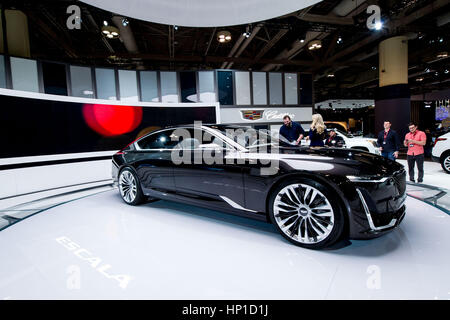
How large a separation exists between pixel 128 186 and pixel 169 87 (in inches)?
313

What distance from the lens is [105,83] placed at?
991 cm

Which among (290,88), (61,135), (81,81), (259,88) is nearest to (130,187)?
(61,135)

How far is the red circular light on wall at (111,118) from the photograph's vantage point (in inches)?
218

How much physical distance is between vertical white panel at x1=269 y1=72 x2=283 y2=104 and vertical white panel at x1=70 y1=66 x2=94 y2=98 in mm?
8079

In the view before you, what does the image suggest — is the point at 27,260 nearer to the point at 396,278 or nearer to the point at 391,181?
the point at 396,278

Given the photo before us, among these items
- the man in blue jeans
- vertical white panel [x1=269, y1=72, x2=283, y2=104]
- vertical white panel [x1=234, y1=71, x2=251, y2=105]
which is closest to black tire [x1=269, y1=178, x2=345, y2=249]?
the man in blue jeans

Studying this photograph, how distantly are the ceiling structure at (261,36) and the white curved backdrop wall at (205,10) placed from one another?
12.9ft

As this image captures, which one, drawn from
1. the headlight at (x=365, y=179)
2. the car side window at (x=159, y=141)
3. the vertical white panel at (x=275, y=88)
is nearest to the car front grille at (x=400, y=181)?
the headlight at (x=365, y=179)

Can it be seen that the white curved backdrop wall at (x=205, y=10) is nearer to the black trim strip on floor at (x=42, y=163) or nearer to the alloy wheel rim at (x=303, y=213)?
the black trim strip on floor at (x=42, y=163)

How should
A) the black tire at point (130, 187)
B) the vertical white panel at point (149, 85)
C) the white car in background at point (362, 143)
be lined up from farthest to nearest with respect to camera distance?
the vertical white panel at point (149, 85) → the white car in background at point (362, 143) → the black tire at point (130, 187)

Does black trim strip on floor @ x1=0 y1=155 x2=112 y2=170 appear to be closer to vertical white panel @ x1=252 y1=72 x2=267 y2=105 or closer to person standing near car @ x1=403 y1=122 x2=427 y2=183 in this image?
person standing near car @ x1=403 y1=122 x2=427 y2=183

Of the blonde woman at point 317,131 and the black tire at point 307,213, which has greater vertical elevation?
the blonde woman at point 317,131
